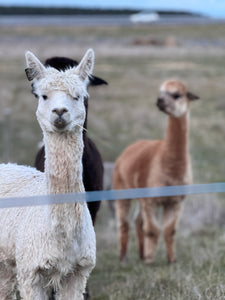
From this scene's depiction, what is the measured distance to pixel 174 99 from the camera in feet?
30.1

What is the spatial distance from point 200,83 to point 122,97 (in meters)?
3.67

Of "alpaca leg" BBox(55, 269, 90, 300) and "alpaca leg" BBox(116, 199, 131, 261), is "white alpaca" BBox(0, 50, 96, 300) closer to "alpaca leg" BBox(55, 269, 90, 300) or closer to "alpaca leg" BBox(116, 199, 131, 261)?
"alpaca leg" BBox(55, 269, 90, 300)

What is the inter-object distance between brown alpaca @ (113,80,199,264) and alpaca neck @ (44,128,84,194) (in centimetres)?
423

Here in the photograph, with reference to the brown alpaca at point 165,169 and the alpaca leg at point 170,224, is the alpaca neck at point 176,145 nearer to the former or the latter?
the brown alpaca at point 165,169

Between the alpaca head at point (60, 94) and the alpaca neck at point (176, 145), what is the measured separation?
4151 mm

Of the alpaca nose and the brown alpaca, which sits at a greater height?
the alpaca nose

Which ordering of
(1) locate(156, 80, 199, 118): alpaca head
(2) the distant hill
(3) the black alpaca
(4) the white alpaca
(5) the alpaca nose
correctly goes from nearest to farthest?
(5) the alpaca nose, (4) the white alpaca, (3) the black alpaca, (1) locate(156, 80, 199, 118): alpaca head, (2) the distant hill

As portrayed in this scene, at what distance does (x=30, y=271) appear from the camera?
4.67m

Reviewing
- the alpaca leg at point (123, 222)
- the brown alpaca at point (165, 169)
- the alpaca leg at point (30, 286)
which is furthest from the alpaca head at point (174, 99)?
the alpaca leg at point (30, 286)

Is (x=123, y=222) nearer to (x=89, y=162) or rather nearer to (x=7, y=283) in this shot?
(x=89, y=162)

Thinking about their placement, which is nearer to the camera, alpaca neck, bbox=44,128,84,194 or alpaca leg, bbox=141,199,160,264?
alpaca neck, bbox=44,128,84,194

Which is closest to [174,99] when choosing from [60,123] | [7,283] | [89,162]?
[89,162]

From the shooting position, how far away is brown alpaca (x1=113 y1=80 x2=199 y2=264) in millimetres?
8781

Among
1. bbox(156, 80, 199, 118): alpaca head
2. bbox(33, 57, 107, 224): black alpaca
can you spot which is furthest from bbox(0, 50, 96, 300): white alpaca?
bbox(156, 80, 199, 118): alpaca head
